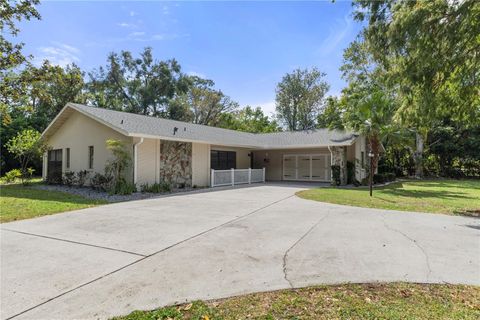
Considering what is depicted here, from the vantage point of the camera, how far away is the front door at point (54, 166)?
52.2ft

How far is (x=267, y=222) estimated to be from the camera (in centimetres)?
702

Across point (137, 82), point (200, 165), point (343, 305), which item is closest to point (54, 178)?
point (200, 165)

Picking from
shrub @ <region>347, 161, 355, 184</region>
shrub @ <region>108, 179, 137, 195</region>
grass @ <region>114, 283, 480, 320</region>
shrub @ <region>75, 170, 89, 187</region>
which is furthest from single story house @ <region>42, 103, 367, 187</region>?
grass @ <region>114, 283, 480, 320</region>

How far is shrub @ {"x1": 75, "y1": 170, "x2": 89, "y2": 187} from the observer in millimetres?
14309

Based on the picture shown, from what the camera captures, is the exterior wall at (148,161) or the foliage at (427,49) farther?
the exterior wall at (148,161)

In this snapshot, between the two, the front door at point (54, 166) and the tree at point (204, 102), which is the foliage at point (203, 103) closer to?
the tree at point (204, 102)

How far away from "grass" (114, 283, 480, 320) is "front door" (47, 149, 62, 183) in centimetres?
1616

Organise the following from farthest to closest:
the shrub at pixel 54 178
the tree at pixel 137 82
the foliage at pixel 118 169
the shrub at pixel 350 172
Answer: the tree at pixel 137 82, the shrub at pixel 350 172, the shrub at pixel 54 178, the foliage at pixel 118 169

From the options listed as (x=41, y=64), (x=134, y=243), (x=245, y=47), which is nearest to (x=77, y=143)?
(x=41, y=64)

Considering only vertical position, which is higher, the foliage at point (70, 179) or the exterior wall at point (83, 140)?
the exterior wall at point (83, 140)

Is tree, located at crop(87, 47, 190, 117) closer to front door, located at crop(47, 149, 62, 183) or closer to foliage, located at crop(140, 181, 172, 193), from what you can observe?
front door, located at crop(47, 149, 62, 183)

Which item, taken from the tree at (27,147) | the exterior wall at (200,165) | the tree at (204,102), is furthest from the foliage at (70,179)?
the tree at (204,102)

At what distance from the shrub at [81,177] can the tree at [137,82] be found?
20.4 m

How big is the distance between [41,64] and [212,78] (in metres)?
28.1
